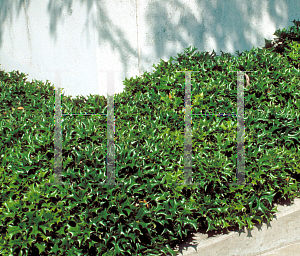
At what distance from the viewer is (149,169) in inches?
101

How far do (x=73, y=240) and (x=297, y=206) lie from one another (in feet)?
7.21

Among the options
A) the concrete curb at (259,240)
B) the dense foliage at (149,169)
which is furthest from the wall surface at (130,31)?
the concrete curb at (259,240)

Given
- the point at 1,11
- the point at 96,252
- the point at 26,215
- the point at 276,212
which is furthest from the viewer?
the point at 1,11

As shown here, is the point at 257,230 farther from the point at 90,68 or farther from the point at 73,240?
the point at 90,68

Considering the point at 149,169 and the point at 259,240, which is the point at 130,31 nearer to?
A: the point at 149,169

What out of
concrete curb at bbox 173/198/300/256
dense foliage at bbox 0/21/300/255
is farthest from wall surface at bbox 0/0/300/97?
concrete curb at bbox 173/198/300/256

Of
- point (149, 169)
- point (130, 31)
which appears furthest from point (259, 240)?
point (130, 31)

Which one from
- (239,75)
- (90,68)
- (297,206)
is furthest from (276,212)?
(90,68)

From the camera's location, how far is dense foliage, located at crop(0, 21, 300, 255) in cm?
228

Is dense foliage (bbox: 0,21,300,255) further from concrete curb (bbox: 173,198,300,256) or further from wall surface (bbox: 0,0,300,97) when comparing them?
wall surface (bbox: 0,0,300,97)

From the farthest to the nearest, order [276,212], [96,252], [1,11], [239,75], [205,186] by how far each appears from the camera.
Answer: [1,11]
[239,75]
[276,212]
[205,186]
[96,252]

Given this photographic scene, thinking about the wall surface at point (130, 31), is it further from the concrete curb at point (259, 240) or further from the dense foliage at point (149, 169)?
the concrete curb at point (259, 240)

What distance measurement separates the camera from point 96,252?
2408 mm

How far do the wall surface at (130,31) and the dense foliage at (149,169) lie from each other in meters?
1.36
